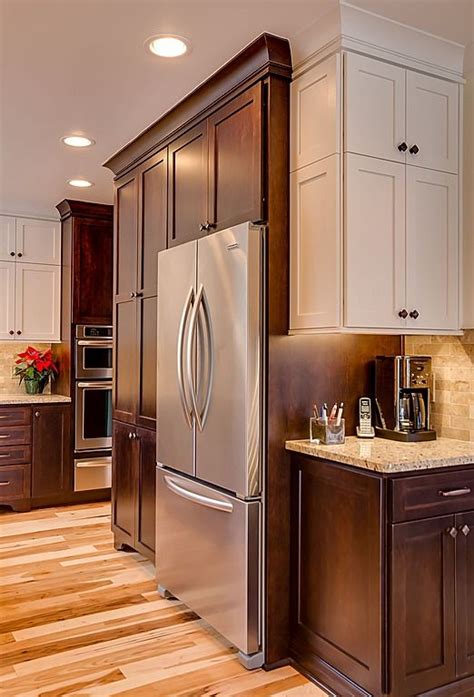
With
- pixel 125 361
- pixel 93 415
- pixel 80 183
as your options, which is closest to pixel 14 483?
pixel 93 415

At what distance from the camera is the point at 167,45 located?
2.53 m

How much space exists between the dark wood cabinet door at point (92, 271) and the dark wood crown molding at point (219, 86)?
65.0 inches

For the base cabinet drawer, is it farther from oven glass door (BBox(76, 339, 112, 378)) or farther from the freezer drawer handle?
the freezer drawer handle

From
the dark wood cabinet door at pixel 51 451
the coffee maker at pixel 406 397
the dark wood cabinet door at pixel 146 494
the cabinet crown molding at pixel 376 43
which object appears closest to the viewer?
the cabinet crown molding at pixel 376 43

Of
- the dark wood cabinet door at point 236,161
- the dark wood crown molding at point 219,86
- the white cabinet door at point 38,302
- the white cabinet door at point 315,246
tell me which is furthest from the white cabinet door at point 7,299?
the white cabinet door at point 315,246

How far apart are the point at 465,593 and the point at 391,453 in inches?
22.9

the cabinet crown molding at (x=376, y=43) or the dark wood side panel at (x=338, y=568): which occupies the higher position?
the cabinet crown molding at (x=376, y=43)

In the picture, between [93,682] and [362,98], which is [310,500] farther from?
[362,98]

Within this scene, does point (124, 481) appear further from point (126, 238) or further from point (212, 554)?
point (126, 238)

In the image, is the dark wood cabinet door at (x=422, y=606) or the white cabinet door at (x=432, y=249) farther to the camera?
the white cabinet door at (x=432, y=249)

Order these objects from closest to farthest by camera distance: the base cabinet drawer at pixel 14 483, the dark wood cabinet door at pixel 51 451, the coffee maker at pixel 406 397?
the coffee maker at pixel 406 397 → the base cabinet drawer at pixel 14 483 → the dark wood cabinet door at pixel 51 451

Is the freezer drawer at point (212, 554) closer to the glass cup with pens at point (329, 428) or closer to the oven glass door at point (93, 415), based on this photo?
the glass cup with pens at point (329, 428)

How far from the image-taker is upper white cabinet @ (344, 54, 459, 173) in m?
2.37

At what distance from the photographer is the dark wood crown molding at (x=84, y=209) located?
516 cm
